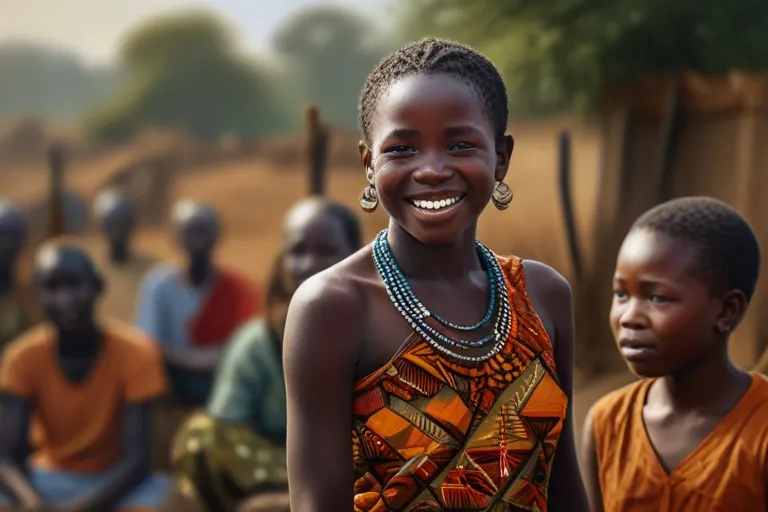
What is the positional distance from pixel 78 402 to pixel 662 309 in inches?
151

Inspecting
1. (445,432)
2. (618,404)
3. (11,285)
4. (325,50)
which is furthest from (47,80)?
(445,432)

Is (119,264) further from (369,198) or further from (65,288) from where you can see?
(369,198)

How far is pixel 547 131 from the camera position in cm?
1853

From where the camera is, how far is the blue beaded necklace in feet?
5.94

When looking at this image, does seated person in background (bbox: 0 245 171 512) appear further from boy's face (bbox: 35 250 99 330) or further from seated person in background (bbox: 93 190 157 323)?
seated person in background (bbox: 93 190 157 323)

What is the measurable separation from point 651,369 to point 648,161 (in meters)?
6.04

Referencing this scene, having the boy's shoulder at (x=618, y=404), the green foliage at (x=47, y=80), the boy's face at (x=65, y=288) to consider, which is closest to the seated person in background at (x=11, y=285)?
the boy's face at (x=65, y=288)

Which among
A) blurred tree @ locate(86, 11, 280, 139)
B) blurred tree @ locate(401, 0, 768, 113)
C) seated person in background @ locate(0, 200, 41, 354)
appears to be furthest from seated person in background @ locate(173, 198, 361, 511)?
blurred tree @ locate(86, 11, 280, 139)

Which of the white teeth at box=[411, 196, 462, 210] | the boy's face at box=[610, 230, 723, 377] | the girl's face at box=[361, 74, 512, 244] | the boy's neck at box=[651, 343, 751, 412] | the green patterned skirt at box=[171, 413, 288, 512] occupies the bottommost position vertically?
the green patterned skirt at box=[171, 413, 288, 512]

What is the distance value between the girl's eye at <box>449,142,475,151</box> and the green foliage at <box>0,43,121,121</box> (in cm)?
3419

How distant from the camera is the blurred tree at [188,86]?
30.0m

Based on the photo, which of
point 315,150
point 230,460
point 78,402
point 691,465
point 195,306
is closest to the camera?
point 691,465

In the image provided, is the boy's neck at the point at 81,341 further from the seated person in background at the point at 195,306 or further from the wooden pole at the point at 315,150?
the wooden pole at the point at 315,150

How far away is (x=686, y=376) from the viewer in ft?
8.52
